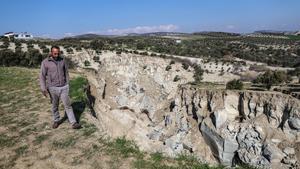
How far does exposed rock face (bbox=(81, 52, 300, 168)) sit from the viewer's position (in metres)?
9.16

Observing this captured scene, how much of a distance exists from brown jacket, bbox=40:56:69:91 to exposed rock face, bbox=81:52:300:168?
1665 mm

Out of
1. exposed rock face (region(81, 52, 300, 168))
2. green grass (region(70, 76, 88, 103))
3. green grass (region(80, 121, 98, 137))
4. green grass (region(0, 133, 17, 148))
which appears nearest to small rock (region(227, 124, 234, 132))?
exposed rock face (region(81, 52, 300, 168))

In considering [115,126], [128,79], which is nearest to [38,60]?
[128,79]

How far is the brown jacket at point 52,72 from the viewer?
7855mm

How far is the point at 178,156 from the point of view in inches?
294

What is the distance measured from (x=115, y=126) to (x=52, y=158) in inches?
84.9

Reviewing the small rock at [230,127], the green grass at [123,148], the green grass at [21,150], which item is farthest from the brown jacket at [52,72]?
the small rock at [230,127]

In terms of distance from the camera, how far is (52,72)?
790cm

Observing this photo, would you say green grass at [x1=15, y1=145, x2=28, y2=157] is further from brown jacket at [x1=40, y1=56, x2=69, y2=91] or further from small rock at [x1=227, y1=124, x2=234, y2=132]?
small rock at [x1=227, y1=124, x2=234, y2=132]

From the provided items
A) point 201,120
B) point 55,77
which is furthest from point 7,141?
point 201,120

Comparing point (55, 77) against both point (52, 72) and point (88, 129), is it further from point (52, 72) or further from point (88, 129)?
point (88, 129)

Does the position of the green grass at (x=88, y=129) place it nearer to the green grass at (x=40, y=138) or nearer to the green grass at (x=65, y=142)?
the green grass at (x=65, y=142)

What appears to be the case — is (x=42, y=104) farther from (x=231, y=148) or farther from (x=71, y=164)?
(x=231, y=148)

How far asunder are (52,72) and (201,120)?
5551mm
